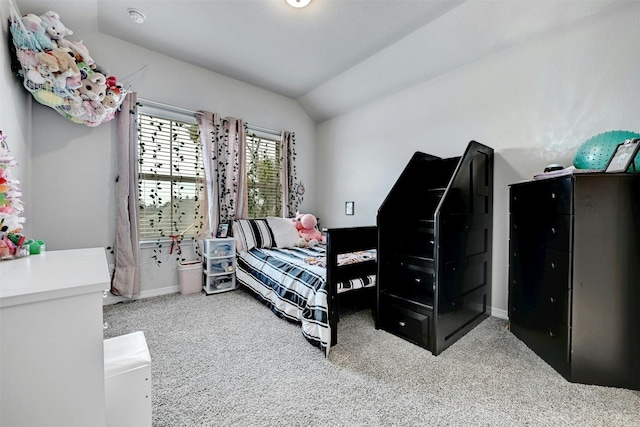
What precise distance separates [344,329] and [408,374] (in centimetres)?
67

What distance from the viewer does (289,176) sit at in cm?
394

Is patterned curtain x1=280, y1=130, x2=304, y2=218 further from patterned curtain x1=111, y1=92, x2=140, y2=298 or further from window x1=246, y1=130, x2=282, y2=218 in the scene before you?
patterned curtain x1=111, y1=92, x2=140, y2=298

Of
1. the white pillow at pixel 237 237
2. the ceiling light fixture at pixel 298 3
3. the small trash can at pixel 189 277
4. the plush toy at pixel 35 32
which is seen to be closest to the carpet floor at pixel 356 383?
the small trash can at pixel 189 277

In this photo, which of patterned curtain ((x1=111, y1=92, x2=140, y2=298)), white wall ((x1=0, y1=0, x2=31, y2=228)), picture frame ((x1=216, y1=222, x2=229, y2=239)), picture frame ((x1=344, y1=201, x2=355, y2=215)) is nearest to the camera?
white wall ((x1=0, y1=0, x2=31, y2=228))

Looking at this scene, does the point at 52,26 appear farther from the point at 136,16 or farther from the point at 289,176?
the point at 289,176

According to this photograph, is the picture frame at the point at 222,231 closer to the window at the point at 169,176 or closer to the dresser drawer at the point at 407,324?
the window at the point at 169,176

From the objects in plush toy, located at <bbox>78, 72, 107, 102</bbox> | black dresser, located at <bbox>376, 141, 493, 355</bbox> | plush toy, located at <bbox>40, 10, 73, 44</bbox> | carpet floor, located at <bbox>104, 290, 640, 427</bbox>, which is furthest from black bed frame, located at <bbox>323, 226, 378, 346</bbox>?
plush toy, located at <bbox>40, 10, 73, 44</bbox>

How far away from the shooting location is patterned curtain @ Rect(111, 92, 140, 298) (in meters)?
2.61

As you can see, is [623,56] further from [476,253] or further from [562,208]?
[476,253]

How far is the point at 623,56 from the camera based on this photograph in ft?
5.96

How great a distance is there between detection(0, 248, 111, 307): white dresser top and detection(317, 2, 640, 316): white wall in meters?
2.07

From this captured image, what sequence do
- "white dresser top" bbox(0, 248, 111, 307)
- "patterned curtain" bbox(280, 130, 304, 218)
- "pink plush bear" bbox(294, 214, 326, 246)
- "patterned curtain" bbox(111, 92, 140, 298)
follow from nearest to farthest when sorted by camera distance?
"white dresser top" bbox(0, 248, 111, 307)
"patterned curtain" bbox(111, 92, 140, 298)
"pink plush bear" bbox(294, 214, 326, 246)
"patterned curtain" bbox(280, 130, 304, 218)

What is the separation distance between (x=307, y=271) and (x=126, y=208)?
6.71 ft

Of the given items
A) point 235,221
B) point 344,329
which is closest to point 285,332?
point 344,329
